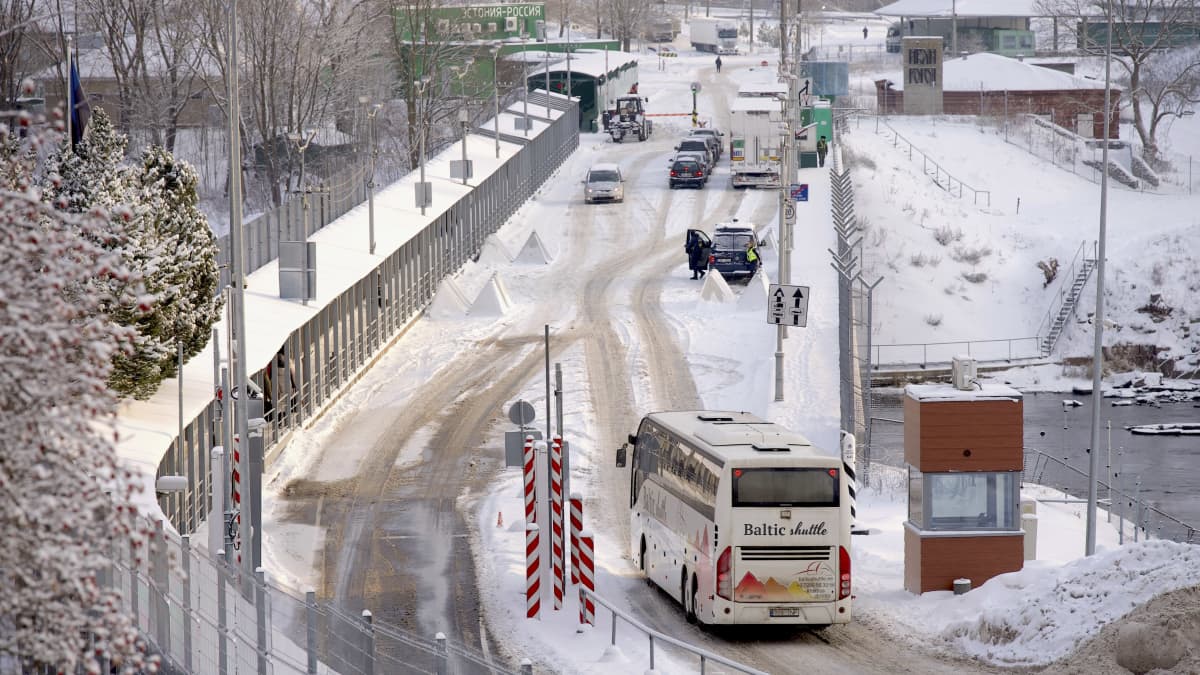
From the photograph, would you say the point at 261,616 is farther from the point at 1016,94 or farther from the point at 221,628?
the point at 1016,94

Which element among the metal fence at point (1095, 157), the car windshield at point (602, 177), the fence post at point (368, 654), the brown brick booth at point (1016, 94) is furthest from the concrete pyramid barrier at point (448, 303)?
the brown brick booth at point (1016, 94)

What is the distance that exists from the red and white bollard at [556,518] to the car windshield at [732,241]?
2809 centimetres

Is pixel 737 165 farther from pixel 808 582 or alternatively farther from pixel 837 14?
pixel 837 14

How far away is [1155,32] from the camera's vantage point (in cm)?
11156

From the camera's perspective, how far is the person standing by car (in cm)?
5081

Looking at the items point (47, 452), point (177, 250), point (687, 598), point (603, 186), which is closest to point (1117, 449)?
point (603, 186)

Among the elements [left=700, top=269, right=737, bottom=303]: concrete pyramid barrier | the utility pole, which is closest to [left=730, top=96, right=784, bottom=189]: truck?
[left=700, top=269, right=737, bottom=303]: concrete pyramid barrier

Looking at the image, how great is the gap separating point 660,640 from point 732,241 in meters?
30.5

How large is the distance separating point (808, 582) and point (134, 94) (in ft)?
198

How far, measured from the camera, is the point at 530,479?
24.2 metres

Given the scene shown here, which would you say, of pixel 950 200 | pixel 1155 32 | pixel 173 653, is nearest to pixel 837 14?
pixel 1155 32

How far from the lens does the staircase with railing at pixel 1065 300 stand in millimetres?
63500

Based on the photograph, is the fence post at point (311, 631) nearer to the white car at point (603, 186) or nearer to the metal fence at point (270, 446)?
the metal fence at point (270, 446)

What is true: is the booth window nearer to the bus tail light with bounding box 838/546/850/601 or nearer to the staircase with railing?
the bus tail light with bounding box 838/546/850/601
